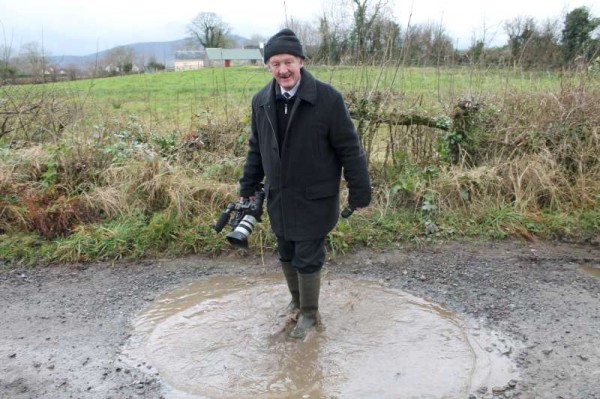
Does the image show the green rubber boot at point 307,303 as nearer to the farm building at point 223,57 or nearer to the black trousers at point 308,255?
the black trousers at point 308,255

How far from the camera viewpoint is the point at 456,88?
6.97 m

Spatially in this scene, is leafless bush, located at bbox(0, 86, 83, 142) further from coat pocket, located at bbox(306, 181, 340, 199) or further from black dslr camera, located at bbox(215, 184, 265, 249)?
coat pocket, located at bbox(306, 181, 340, 199)

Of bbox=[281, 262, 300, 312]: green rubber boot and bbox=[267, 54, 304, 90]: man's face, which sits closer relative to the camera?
bbox=[267, 54, 304, 90]: man's face

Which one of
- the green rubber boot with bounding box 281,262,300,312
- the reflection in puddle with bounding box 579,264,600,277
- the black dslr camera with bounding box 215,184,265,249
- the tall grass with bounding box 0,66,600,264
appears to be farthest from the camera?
the tall grass with bounding box 0,66,600,264

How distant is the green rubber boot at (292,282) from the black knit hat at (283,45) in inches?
60.5

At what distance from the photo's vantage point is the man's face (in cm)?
312

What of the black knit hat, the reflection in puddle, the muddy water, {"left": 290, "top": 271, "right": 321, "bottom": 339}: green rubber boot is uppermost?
the black knit hat

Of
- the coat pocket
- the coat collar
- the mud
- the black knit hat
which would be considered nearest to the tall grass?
the mud

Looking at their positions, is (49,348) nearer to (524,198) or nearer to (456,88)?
(524,198)

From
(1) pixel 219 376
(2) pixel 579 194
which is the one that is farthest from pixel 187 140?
(2) pixel 579 194

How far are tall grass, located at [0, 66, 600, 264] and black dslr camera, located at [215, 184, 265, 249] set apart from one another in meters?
1.53

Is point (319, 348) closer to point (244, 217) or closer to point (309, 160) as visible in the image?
point (244, 217)

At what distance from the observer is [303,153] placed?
3283 mm

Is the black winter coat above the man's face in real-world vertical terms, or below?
below
